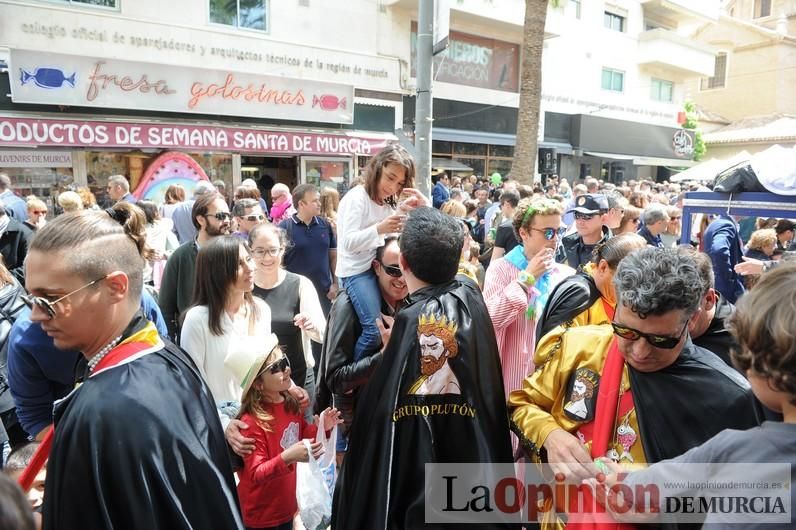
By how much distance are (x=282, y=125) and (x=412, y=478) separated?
12.8m

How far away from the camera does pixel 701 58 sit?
85.1 ft

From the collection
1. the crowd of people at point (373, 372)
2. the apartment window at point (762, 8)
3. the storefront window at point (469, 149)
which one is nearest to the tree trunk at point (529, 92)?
the storefront window at point (469, 149)

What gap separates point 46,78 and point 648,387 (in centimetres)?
1209

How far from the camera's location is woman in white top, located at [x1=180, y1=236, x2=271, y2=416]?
9.59 ft

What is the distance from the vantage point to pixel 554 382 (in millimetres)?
1941

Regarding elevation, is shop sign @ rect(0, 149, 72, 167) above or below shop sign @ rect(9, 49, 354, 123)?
below

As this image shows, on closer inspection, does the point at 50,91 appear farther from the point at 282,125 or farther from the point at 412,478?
the point at 412,478

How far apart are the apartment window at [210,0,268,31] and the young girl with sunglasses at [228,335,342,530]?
12584 mm

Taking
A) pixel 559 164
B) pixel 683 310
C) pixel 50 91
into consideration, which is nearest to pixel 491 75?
pixel 559 164

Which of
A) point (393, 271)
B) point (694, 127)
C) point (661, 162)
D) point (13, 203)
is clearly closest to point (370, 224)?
point (393, 271)

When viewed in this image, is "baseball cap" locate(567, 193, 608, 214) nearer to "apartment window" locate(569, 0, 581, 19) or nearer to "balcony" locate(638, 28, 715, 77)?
"apartment window" locate(569, 0, 581, 19)

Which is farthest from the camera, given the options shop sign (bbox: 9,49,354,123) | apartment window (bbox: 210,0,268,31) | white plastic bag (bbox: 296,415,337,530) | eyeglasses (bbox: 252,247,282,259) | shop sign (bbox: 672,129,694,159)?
shop sign (bbox: 672,129,694,159)

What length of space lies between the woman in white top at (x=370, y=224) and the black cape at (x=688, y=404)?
4.63 feet

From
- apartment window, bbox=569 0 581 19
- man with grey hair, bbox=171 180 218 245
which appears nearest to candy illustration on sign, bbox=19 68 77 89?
man with grey hair, bbox=171 180 218 245
